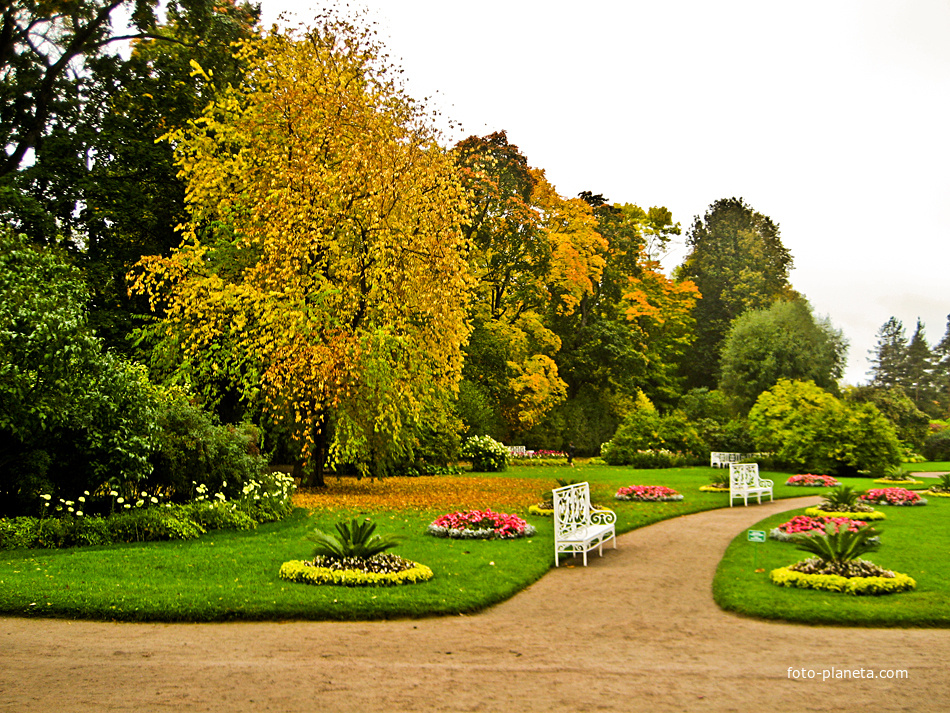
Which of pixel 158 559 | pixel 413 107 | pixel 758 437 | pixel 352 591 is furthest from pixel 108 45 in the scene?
pixel 758 437

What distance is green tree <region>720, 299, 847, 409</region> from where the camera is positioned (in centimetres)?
4066

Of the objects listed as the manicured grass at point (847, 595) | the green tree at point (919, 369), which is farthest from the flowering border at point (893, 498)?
the green tree at point (919, 369)

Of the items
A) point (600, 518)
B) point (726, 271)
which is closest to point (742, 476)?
point (600, 518)

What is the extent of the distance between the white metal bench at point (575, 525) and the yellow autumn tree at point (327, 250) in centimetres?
618

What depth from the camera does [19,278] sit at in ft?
37.3

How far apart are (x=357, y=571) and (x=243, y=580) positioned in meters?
1.32

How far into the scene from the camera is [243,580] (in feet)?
28.9

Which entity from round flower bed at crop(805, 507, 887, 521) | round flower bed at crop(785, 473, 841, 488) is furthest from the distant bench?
round flower bed at crop(805, 507, 887, 521)

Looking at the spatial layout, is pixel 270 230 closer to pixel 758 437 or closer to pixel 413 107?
pixel 413 107

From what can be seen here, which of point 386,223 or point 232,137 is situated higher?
point 232,137

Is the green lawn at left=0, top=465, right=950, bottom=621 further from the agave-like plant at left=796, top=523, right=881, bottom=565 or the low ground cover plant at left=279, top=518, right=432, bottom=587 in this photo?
the agave-like plant at left=796, top=523, right=881, bottom=565

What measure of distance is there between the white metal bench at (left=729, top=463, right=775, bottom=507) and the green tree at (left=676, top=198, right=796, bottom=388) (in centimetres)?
3054

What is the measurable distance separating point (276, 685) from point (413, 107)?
1657 centimetres

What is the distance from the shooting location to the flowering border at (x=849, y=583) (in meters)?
8.55
